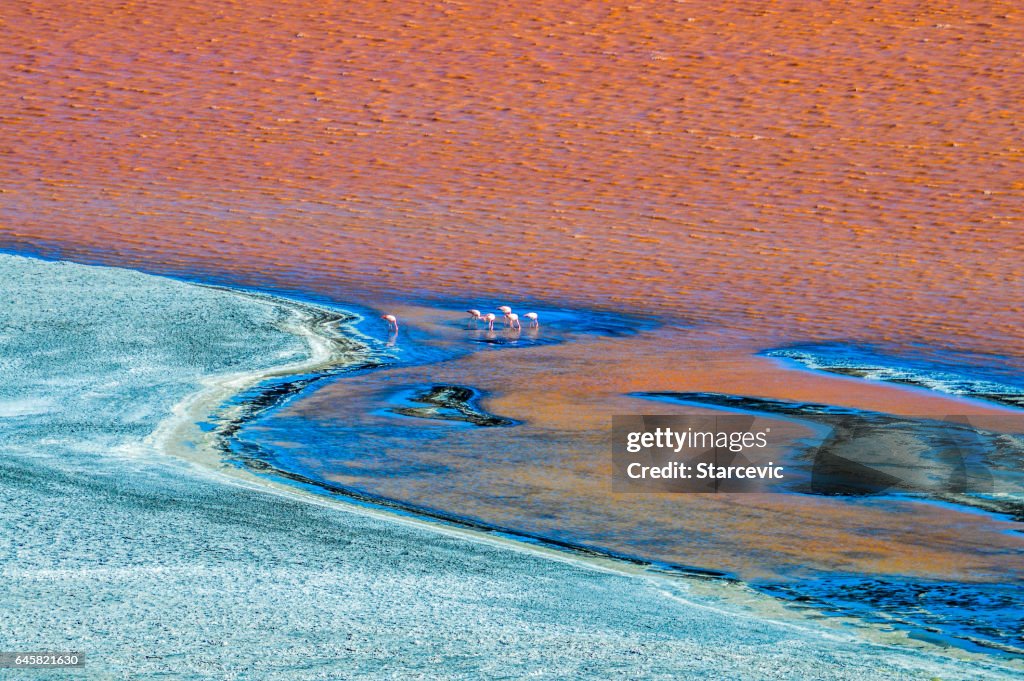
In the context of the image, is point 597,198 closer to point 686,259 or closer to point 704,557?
point 686,259

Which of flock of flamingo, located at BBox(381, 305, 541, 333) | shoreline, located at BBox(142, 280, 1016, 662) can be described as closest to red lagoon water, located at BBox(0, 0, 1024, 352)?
flock of flamingo, located at BBox(381, 305, 541, 333)

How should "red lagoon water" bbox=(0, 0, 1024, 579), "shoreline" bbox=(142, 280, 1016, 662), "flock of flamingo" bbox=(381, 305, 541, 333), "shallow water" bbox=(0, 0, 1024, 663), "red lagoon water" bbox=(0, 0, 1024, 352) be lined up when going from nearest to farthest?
1. "shoreline" bbox=(142, 280, 1016, 662)
2. "shallow water" bbox=(0, 0, 1024, 663)
3. "flock of flamingo" bbox=(381, 305, 541, 333)
4. "red lagoon water" bbox=(0, 0, 1024, 579)
5. "red lagoon water" bbox=(0, 0, 1024, 352)

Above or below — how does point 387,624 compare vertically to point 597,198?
below

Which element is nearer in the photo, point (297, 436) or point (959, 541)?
point (959, 541)

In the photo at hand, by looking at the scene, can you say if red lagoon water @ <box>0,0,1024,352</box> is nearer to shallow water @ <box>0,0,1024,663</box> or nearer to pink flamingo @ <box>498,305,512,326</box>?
shallow water @ <box>0,0,1024,663</box>

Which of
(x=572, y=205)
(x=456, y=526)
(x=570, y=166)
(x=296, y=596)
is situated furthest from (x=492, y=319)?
(x=296, y=596)

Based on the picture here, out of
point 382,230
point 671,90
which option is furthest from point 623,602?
point 671,90
